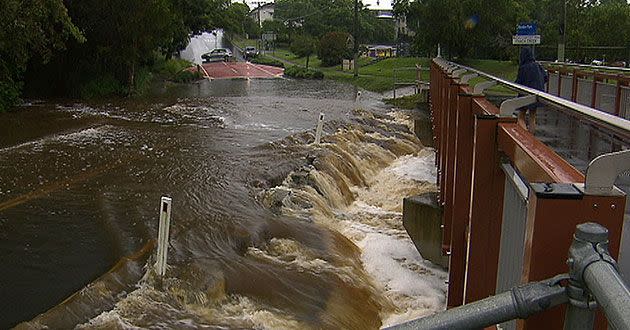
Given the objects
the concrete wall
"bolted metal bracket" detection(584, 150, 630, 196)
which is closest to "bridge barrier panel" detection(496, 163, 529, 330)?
"bolted metal bracket" detection(584, 150, 630, 196)

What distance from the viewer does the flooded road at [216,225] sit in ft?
22.6

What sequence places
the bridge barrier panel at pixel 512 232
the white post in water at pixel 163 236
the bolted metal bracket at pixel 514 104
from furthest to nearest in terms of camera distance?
the white post in water at pixel 163 236, the bolted metal bracket at pixel 514 104, the bridge barrier panel at pixel 512 232

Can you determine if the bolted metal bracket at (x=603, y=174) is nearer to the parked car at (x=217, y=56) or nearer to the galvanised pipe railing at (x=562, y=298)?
the galvanised pipe railing at (x=562, y=298)

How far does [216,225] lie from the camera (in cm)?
941

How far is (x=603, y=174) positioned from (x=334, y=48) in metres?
59.1

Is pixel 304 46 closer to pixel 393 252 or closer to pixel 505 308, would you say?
pixel 393 252

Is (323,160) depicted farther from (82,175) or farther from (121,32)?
(121,32)

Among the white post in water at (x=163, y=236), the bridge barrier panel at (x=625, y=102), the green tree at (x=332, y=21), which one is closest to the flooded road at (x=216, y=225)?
the white post in water at (x=163, y=236)

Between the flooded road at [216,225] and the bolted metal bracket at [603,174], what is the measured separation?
15.4 feet

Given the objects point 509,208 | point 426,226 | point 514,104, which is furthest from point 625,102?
point 509,208

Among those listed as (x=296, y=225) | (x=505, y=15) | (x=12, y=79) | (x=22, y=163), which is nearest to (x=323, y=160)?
(x=296, y=225)

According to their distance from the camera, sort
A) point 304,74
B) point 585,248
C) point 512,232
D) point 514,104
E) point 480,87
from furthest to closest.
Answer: point 304,74 < point 480,87 < point 514,104 < point 512,232 < point 585,248

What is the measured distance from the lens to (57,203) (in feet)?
34.8

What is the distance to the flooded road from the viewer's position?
6.88 meters
